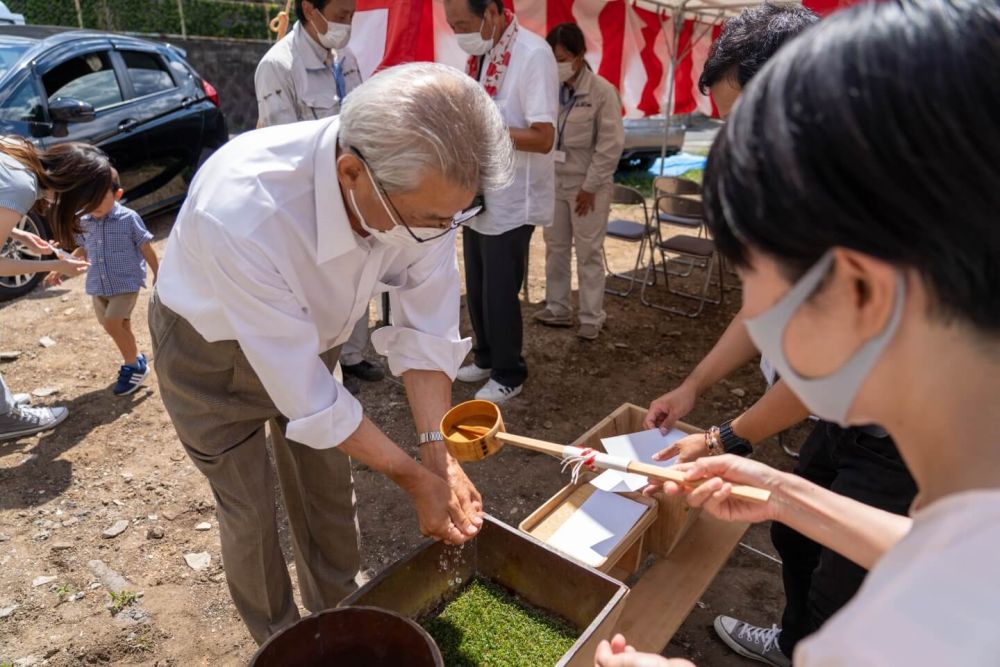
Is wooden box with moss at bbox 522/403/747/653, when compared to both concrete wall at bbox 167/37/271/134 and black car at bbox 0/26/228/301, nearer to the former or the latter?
black car at bbox 0/26/228/301

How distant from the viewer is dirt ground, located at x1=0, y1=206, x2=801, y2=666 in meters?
2.32

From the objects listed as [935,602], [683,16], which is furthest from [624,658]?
[683,16]

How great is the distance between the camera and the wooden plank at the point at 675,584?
2.00m

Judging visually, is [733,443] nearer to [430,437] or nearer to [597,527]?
[597,527]

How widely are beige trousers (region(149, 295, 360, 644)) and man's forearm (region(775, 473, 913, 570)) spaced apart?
1.30m

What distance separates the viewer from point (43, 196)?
9.80 ft

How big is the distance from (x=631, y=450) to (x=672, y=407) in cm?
24

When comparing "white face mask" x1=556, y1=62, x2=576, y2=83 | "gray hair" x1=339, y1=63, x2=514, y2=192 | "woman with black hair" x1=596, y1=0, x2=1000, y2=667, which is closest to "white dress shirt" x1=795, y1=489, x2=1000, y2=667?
"woman with black hair" x1=596, y1=0, x2=1000, y2=667

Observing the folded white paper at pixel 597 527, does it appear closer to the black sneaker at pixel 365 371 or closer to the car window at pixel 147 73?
the black sneaker at pixel 365 371

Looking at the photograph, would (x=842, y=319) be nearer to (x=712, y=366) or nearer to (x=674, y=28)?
(x=712, y=366)

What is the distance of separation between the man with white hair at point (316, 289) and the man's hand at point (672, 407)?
0.68 m

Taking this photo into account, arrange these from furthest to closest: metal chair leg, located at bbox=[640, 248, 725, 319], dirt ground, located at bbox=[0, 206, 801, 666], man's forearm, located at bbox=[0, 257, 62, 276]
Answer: metal chair leg, located at bbox=[640, 248, 725, 319], man's forearm, located at bbox=[0, 257, 62, 276], dirt ground, located at bbox=[0, 206, 801, 666]

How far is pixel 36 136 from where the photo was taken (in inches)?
192

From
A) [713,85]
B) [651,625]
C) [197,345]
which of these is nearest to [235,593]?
[197,345]
